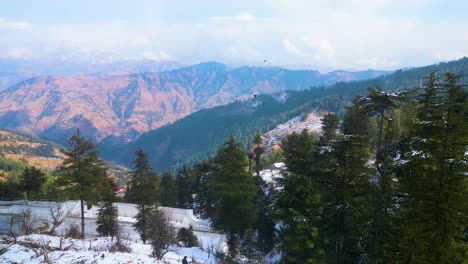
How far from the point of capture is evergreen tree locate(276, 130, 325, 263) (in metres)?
24.6

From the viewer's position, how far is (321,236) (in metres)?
25.2

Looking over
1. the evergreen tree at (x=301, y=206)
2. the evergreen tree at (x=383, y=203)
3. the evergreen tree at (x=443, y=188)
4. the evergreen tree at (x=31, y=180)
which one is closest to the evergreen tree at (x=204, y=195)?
the evergreen tree at (x=31, y=180)

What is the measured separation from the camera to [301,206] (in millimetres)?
26625

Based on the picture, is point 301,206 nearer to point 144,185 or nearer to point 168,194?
point 144,185

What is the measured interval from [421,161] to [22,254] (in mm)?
24086

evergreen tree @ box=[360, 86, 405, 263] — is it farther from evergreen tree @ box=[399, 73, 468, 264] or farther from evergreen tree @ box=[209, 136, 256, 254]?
evergreen tree @ box=[209, 136, 256, 254]

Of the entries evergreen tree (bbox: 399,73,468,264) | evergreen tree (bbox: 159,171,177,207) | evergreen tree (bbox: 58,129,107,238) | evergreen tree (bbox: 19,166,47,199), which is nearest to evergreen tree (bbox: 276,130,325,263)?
evergreen tree (bbox: 399,73,468,264)

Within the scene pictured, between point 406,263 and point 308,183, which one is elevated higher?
point 308,183

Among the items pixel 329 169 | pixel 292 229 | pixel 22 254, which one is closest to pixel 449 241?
pixel 329 169

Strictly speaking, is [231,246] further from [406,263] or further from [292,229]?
[406,263]

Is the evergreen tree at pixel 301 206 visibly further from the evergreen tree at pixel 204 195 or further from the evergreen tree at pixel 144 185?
the evergreen tree at pixel 204 195

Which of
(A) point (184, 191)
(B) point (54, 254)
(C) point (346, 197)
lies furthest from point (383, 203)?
(A) point (184, 191)

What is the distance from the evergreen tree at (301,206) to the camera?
24.6 meters

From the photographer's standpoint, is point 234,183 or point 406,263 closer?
point 406,263
